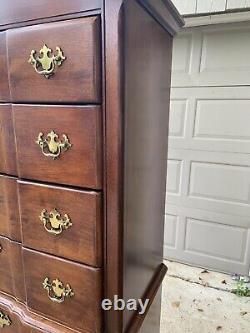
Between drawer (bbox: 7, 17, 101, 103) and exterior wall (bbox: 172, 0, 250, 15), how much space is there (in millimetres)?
1198

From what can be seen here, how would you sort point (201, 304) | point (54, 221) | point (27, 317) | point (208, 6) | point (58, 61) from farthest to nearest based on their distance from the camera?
point (201, 304)
point (208, 6)
point (27, 317)
point (54, 221)
point (58, 61)

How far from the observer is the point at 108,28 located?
513mm

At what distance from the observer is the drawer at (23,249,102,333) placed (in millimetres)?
666

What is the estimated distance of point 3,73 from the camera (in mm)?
650

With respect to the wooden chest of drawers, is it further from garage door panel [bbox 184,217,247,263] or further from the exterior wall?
garage door panel [bbox 184,217,247,263]

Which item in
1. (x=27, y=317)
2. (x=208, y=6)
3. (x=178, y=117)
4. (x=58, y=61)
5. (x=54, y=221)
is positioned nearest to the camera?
(x=58, y=61)

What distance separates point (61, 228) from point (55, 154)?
7.4 inches

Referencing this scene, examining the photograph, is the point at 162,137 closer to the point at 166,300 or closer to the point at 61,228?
the point at 61,228

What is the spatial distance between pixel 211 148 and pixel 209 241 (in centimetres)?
70

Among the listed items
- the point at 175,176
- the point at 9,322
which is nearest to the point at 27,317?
the point at 9,322

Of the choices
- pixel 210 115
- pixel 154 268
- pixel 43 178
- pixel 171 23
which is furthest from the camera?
pixel 210 115

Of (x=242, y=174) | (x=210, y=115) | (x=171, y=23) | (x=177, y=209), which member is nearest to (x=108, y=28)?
(x=171, y=23)

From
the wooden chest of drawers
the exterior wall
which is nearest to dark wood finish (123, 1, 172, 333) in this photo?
the wooden chest of drawers

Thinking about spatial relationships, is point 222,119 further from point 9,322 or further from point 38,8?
point 9,322
